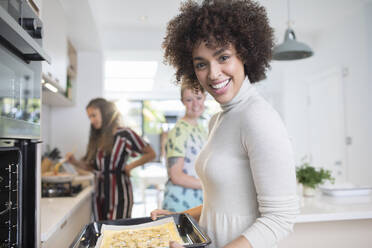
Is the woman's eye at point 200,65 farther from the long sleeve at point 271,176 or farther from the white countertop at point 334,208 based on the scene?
the white countertop at point 334,208

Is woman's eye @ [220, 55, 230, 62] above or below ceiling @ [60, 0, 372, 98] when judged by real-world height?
below

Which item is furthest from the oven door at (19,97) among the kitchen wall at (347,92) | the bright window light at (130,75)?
the bright window light at (130,75)

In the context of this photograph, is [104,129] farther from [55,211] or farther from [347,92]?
[347,92]

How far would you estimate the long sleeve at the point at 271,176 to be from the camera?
2.52 ft

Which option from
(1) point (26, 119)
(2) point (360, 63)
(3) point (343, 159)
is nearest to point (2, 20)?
(1) point (26, 119)

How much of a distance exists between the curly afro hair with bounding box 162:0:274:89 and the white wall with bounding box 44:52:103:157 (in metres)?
2.71

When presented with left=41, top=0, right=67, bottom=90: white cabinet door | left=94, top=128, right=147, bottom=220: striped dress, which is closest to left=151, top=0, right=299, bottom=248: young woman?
left=41, top=0, right=67, bottom=90: white cabinet door

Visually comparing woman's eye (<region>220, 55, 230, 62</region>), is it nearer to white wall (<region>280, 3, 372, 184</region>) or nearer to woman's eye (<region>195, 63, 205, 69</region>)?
woman's eye (<region>195, 63, 205, 69</region>)

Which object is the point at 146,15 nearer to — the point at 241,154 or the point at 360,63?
the point at 360,63

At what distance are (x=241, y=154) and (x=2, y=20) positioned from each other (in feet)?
2.15

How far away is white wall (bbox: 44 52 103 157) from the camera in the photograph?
3545mm

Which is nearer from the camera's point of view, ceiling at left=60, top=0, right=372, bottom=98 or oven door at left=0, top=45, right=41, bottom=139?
oven door at left=0, top=45, right=41, bottom=139

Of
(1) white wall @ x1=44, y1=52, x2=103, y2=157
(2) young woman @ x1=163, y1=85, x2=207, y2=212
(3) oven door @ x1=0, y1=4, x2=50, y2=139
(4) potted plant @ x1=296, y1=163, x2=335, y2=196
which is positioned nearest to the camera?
(3) oven door @ x1=0, y1=4, x2=50, y2=139

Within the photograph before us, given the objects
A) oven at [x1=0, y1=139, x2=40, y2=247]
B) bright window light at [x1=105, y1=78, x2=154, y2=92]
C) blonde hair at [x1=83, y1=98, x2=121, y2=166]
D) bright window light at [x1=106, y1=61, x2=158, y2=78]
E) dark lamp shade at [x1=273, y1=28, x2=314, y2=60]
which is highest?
bright window light at [x1=106, y1=61, x2=158, y2=78]
